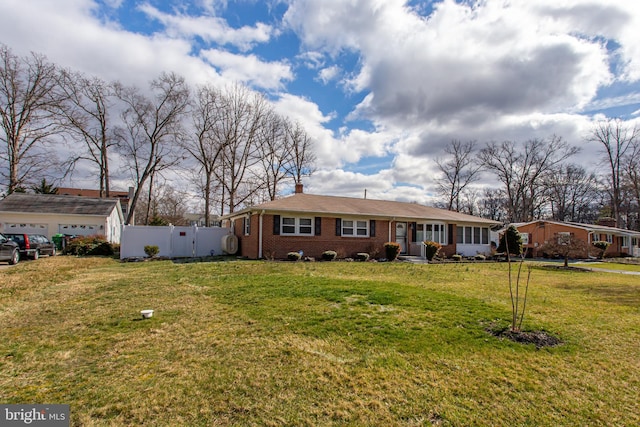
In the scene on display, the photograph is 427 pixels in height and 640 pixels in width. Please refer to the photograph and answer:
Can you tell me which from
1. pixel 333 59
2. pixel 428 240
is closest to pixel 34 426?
pixel 333 59

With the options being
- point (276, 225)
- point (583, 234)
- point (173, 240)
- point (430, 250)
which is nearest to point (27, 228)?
point (173, 240)

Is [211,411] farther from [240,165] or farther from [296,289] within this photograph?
[240,165]

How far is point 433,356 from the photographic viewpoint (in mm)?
4102

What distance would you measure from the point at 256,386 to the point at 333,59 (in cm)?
1345

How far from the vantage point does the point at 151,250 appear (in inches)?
717

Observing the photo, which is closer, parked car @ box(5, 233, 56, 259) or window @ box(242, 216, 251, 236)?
parked car @ box(5, 233, 56, 259)

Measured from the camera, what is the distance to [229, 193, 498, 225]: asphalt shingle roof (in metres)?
17.6

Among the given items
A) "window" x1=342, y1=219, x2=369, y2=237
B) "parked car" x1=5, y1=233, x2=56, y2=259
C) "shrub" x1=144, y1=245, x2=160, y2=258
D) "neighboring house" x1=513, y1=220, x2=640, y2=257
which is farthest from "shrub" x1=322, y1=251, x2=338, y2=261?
"neighboring house" x1=513, y1=220, x2=640, y2=257

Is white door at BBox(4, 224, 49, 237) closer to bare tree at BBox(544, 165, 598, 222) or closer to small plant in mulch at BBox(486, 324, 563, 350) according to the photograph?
small plant in mulch at BBox(486, 324, 563, 350)

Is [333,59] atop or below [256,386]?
atop

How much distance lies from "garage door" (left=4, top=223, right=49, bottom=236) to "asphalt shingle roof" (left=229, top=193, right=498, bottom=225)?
53.6 feet

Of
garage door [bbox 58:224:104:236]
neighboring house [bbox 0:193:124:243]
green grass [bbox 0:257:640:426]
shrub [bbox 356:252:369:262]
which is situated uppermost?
neighboring house [bbox 0:193:124:243]

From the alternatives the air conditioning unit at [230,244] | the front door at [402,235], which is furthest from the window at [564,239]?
the air conditioning unit at [230,244]

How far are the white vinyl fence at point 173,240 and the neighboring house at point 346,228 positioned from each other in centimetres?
170
